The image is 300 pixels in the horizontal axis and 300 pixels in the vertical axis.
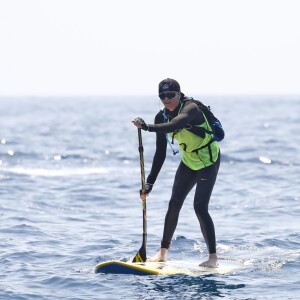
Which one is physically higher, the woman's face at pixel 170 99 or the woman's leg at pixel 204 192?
the woman's face at pixel 170 99

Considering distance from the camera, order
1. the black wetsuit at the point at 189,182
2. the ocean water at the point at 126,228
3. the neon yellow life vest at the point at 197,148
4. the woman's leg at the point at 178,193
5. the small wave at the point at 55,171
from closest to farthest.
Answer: the ocean water at the point at 126,228, the black wetsuit at the point at 189,182, the neon yellow life vest at the point at 197,148, the woman's leg at the point at 178,193, the small wave at the point at 55,171

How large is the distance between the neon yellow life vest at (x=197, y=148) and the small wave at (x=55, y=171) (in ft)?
58.7

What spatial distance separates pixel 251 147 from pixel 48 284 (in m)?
31.8

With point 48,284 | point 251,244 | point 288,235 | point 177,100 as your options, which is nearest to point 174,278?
point 48,284

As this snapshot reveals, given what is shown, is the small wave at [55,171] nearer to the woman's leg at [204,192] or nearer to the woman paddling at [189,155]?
the woman paddling at [189,155]

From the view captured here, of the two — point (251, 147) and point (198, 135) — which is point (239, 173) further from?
point (198, 135)

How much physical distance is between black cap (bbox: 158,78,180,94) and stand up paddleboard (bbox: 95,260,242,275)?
8.68 feet

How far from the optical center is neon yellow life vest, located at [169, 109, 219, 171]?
12164 millimetres

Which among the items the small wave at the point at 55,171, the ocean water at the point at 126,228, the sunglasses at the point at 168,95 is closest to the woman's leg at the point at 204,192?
the ocean water at the point at 126,228

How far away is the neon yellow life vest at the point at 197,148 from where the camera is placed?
12.2m

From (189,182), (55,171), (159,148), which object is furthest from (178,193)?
(55,171)

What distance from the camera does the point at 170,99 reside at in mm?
11828

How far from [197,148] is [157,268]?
191 centimetres

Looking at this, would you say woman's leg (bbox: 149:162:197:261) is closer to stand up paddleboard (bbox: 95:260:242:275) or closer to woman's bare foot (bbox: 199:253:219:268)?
stand up paddleboard (bbox: 95:260:242:275)
